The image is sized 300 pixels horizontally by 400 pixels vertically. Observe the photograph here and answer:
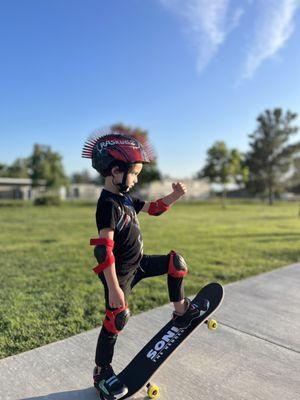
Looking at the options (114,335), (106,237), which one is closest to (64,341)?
(114,335)

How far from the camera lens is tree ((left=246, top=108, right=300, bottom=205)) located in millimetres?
54656

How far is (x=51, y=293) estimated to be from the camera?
4.90 m

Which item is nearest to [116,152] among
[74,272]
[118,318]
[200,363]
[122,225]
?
[122,225]

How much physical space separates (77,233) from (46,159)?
110 feet

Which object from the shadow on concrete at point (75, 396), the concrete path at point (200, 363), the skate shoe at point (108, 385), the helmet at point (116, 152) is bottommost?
the shadow on concrete at point (75, 396)

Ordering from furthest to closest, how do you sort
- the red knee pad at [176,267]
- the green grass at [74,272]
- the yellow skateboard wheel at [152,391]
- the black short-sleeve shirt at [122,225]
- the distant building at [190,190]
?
the distant building at [190,190] → the green grass at [74,272] → the red knee pad at [176,267] → the yellow skateboard wheel at [152,391] → the black short-sleeve shirt at [122,225]

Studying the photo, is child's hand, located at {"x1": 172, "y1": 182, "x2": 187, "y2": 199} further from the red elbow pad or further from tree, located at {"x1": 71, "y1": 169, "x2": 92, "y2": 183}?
tree, located at {"x1": 71, "y1": 169, "x2": 92, "y2": 183}

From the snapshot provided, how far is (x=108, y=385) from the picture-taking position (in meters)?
2.37

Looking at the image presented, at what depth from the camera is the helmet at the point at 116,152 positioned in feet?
7.88

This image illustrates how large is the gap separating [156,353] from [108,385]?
43 centimetres

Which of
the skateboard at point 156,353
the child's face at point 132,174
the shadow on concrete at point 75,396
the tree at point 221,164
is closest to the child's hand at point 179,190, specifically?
the child's face at point 132,174

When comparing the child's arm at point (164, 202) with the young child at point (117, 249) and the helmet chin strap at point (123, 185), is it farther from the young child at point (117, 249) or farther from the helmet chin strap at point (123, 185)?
the helmet chin strap at point (123, 185)

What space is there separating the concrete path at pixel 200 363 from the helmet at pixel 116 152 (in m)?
1.45

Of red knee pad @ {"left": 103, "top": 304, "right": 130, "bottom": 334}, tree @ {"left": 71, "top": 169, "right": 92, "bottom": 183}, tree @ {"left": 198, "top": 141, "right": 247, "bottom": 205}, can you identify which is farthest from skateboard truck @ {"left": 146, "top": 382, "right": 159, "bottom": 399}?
tree @ {"left": 71, "top": 169, "right": 92, "bottom": 183}
